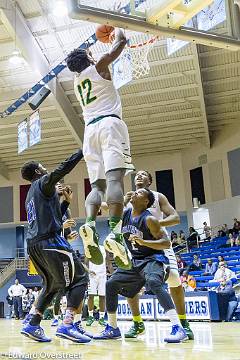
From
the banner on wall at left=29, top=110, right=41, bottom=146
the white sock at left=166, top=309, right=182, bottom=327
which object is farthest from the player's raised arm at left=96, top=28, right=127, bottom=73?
the banner on wall at left=29, top=110, right=41, bottom=146

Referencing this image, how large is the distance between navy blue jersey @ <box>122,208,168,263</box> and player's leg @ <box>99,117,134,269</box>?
3.65ft

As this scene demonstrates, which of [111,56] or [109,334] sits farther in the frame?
[109,334]

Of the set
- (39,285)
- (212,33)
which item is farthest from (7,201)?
(212,33)

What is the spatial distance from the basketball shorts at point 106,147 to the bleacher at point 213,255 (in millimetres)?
9799

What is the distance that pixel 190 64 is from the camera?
16922 mm

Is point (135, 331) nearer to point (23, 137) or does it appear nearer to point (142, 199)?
point (142, 199)

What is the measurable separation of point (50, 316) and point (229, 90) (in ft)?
38.9

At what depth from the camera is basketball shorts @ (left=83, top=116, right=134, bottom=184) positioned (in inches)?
151

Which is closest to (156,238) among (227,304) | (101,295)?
(101,295)

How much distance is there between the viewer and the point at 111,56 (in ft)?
13.0

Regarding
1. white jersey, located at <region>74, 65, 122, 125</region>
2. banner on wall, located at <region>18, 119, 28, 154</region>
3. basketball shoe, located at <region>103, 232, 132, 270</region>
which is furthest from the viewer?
banner on wall, located at <region>18, 119, 28, 154</region>

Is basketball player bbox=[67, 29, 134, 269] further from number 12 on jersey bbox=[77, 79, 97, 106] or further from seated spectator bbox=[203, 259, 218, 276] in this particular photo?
seated spectator bbox=[203, 259, 218, 276]

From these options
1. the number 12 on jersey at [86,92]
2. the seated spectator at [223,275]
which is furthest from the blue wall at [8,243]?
the number 12 on jersey at [86,92]

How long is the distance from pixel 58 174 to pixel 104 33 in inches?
59.1
